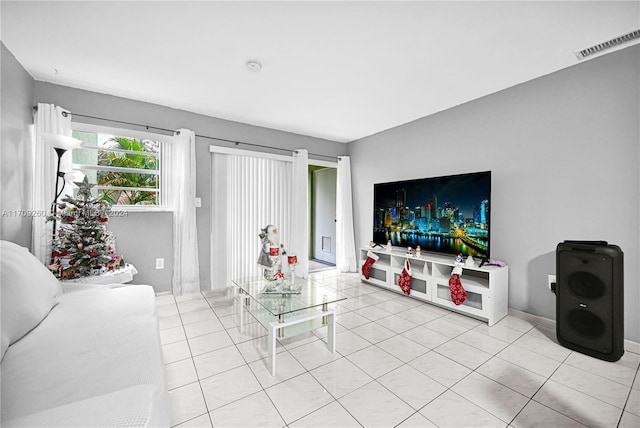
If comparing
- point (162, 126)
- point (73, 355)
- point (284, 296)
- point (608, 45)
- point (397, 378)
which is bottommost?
point (397, 378)

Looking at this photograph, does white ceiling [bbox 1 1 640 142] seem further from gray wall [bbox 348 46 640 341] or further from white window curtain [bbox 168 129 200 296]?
white window curtain [bbox 168 129 200 296]

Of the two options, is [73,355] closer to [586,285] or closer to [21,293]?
[21,293]

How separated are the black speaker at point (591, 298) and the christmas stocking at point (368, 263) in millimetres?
1997

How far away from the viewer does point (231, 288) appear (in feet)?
11.6

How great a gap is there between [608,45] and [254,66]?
110 inches

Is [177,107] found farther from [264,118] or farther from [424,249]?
[424,249]

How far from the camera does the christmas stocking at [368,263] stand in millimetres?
3753

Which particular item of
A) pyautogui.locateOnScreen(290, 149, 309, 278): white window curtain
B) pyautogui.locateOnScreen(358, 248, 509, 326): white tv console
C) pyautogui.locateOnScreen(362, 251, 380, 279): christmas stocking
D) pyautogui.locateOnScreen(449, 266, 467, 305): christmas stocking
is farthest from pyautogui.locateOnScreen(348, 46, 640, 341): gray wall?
pyautogui.locateOnScreen(290, 149, 309, 278): white window curtain

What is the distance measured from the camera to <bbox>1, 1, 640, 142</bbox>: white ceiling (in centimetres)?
167

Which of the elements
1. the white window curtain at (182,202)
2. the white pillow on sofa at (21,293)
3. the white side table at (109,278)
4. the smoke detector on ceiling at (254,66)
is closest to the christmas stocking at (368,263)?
the white window curtain at (182,202)

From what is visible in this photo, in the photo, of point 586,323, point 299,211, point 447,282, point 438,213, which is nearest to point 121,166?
point 299,211

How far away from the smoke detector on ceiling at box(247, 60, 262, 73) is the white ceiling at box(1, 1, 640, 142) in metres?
0.07

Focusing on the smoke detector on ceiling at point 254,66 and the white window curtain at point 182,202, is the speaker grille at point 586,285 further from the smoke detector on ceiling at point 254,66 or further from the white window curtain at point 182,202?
the white window curtain at point 182,202

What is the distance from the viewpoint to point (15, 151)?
2184 millimetres
